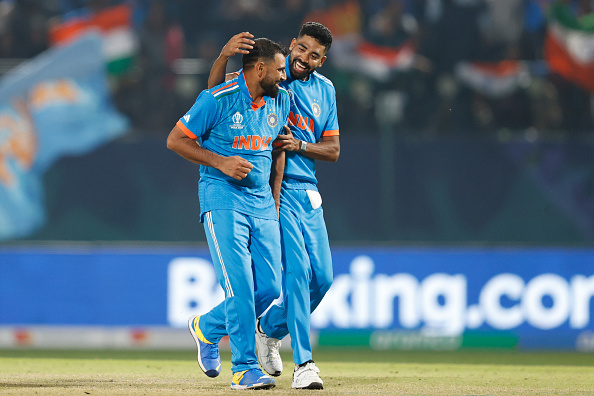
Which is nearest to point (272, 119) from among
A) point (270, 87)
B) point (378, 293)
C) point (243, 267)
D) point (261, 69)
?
point (270, 87)

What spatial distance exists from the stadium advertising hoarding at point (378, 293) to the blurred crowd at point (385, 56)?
Result: 1.72 meters

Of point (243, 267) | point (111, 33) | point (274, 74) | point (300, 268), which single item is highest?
point (274, 74)

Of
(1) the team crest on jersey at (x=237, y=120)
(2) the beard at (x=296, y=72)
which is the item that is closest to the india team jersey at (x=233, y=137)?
(1) the team crest on jersey at (x=237, y=120)

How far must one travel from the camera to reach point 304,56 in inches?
227

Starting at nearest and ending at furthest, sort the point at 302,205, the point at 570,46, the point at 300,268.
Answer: the point at 300,268
the point at 302,205
the point at 570,46

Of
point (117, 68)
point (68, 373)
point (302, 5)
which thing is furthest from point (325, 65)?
point (68, 373)

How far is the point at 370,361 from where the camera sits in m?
8.47

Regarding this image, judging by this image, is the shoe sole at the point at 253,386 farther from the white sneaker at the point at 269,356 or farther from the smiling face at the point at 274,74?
the smiling face at the point at 274,74

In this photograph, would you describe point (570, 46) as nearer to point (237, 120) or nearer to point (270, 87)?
point (270, 87)

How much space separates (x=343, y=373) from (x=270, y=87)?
249 centimetres

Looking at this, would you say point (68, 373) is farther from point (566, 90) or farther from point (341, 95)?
point (566, 90)

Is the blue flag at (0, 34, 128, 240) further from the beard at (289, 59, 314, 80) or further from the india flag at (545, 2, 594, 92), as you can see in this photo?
the beard at (289, 59, 314, 80)

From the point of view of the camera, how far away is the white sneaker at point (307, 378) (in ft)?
17.9

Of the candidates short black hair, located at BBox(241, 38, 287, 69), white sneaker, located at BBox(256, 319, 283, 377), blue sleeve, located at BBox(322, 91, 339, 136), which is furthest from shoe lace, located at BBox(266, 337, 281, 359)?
short black hair, located at BBox(241, 38, 287, 69)
